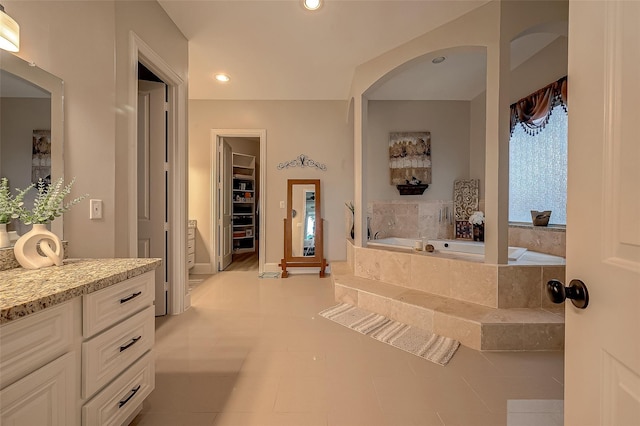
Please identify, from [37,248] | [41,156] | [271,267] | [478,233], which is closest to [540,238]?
[478,233]

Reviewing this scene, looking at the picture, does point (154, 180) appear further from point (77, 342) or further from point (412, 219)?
point (412, 219)

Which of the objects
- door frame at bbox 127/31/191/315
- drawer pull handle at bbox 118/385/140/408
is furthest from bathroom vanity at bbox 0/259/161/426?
door frame at bbox 127/31/191/315

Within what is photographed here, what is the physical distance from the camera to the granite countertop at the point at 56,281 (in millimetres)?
781

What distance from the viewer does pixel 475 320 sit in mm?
1918

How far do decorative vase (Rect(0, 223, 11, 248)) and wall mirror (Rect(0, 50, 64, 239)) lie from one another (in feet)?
0.13

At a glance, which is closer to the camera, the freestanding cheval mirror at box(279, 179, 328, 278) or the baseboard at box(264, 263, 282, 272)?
the freestanding cheval mirror at box(279, 179, 328, 278)

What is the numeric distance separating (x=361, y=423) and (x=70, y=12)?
2766 millimetres

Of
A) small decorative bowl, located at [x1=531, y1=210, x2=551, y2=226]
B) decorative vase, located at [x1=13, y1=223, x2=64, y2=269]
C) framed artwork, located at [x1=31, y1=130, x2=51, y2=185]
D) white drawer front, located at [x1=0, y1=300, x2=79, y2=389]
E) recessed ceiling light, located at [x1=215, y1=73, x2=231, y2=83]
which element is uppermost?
recessed ceiling light, located at [x1=215, y1=73, x2=231, y2=83]

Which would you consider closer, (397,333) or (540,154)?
(397,333)

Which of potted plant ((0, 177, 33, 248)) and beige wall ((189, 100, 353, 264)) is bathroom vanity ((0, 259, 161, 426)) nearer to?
potted plant ((0, 177, 33, 248))

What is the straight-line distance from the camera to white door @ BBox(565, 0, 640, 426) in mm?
477

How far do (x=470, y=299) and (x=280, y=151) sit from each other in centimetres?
321

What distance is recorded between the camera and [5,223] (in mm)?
1226

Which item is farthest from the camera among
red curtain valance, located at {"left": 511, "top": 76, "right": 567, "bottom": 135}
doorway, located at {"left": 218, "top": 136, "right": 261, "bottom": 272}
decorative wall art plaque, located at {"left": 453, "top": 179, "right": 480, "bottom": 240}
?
doorway, located at {"left": 218, "top": 136, "right": 261, "bottom": 272}
